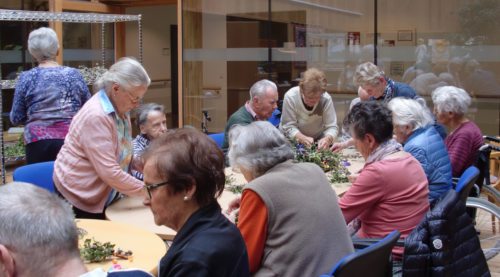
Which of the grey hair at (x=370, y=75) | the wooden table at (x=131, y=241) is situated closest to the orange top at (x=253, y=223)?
the wooden table at (x=131, y=241)

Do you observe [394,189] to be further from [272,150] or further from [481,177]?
[481,177]

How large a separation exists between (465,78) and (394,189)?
15.3ft

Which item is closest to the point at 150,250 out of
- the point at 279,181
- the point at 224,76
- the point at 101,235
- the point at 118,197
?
the point at 101,235

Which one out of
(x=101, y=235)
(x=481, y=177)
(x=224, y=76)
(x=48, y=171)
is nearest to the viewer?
(x=101, y=235)

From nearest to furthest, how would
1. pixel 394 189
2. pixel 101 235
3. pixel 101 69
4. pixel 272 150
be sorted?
1. pixel 272 150
2. pixel 101 235
3. pixel 394 189
4. pixel 101 69

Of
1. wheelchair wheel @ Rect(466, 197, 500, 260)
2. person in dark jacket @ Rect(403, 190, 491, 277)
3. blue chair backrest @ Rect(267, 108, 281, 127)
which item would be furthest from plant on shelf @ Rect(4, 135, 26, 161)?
person in dark jacket @ Rect(403, 190, 491, 277)

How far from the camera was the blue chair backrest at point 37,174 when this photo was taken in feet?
12.0

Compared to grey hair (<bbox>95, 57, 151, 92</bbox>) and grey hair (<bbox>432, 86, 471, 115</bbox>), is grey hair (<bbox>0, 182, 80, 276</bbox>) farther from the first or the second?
grey hair (<bbox>432, 86, 471, 115</bbox>)

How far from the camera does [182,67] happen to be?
29.3 ft

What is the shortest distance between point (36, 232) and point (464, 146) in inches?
146

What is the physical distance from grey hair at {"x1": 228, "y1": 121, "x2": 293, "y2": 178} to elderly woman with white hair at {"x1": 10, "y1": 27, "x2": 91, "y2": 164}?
241cm

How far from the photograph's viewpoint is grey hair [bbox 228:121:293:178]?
2.56 metres

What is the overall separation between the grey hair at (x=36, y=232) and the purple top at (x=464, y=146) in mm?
3586

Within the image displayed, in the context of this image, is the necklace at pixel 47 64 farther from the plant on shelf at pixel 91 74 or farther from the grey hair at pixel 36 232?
the grey hair at pixel 36 232
